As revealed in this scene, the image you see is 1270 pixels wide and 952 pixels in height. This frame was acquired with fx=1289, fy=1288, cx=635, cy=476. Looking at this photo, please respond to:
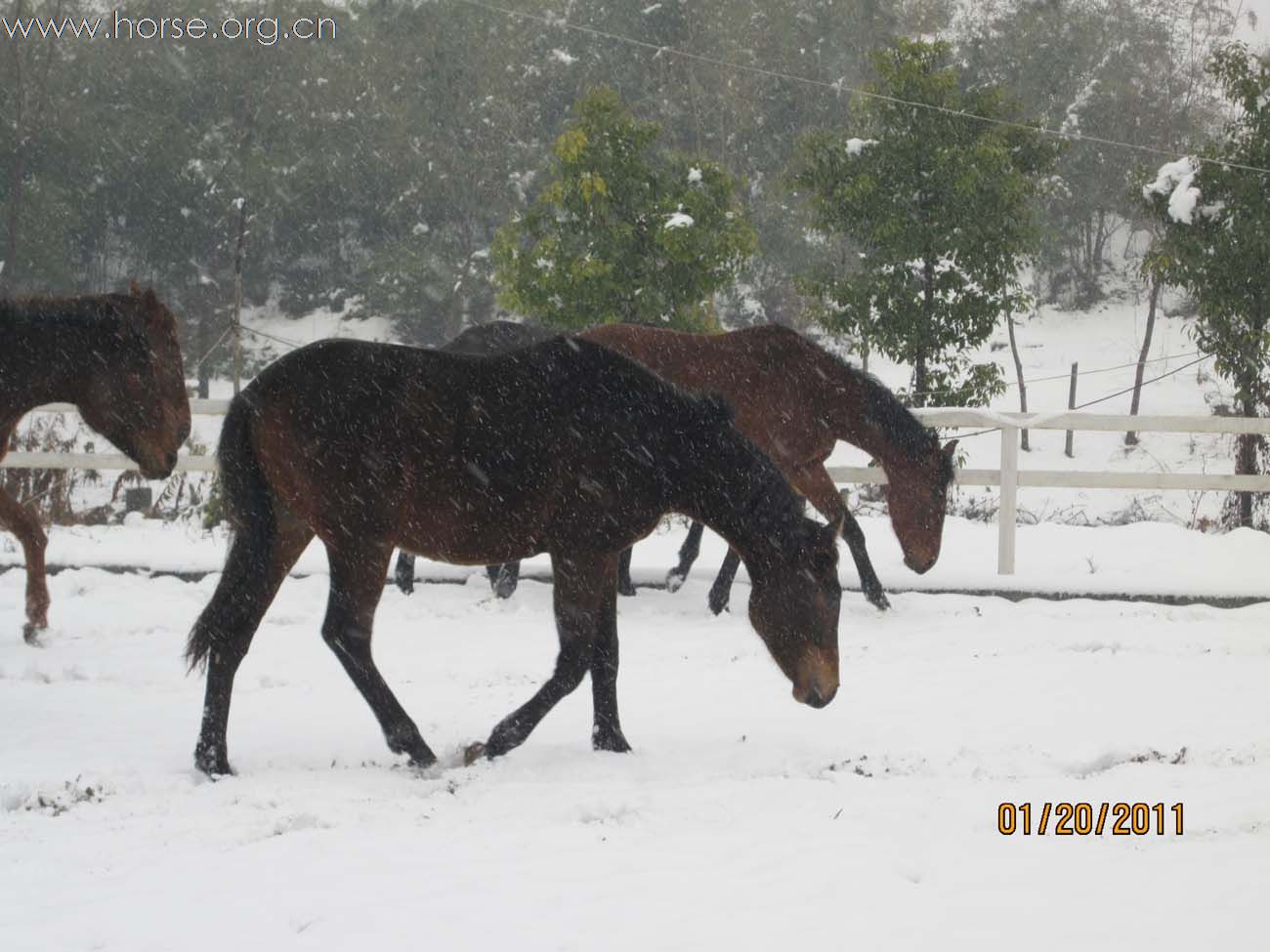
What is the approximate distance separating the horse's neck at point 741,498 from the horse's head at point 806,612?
0.08m

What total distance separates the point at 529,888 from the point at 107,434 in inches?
141

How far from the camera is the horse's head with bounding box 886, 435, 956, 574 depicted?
7.83 m

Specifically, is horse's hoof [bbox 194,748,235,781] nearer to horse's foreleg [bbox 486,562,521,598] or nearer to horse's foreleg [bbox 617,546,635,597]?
horse's foreleg [bbox 486,562,521,598]

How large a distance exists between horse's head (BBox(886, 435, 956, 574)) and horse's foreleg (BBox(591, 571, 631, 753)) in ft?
11.3

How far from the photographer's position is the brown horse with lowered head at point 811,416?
786cm

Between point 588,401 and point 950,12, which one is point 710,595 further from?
point 950,12

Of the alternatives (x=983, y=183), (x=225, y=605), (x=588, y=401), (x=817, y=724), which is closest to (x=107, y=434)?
(x=225, y=605)

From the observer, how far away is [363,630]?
15.4 feet

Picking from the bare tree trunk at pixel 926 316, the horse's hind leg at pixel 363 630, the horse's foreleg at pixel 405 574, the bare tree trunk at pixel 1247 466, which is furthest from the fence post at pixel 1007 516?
the bare tree trunk at pixel 926 316

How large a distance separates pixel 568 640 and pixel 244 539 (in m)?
1.24

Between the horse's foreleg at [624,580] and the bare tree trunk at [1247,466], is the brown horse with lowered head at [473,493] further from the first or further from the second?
the bare tree trunk at [1247,466]

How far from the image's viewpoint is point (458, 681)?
247 inches
